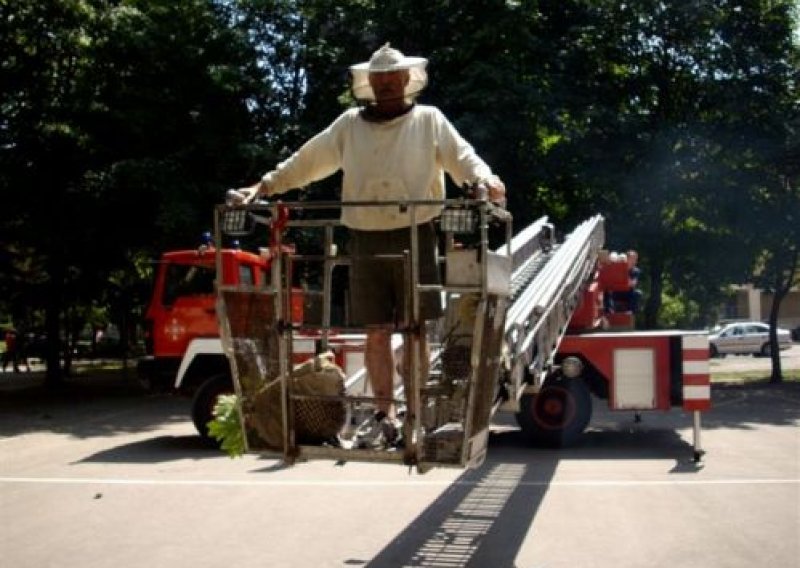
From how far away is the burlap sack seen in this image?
525 cm

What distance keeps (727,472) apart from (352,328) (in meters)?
5.35

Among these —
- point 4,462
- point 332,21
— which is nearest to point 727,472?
point 4,462

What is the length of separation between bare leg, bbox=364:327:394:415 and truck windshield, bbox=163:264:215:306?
7461mm

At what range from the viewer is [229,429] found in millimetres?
5484

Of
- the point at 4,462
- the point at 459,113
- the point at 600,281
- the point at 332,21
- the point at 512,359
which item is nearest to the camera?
the point at 512,359

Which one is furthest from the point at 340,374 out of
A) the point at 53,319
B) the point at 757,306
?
the point at 757,306

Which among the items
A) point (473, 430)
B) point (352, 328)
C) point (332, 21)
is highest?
point (332, 21)

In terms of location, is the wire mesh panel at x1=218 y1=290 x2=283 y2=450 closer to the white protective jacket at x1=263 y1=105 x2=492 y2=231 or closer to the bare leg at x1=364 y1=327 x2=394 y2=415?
the bare leg at x1=364 y1=327 x2=394 y2=415

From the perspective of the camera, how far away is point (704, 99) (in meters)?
19.9

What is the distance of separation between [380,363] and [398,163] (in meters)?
1.12

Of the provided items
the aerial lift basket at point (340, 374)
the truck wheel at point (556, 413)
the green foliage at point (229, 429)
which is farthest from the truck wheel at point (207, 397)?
the aerial lift basket at point (340, 374)

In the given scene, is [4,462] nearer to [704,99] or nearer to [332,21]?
[332,21]

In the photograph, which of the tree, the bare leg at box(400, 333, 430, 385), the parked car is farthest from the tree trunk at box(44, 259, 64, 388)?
the parked car

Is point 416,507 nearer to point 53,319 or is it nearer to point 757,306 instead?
point 53,319
